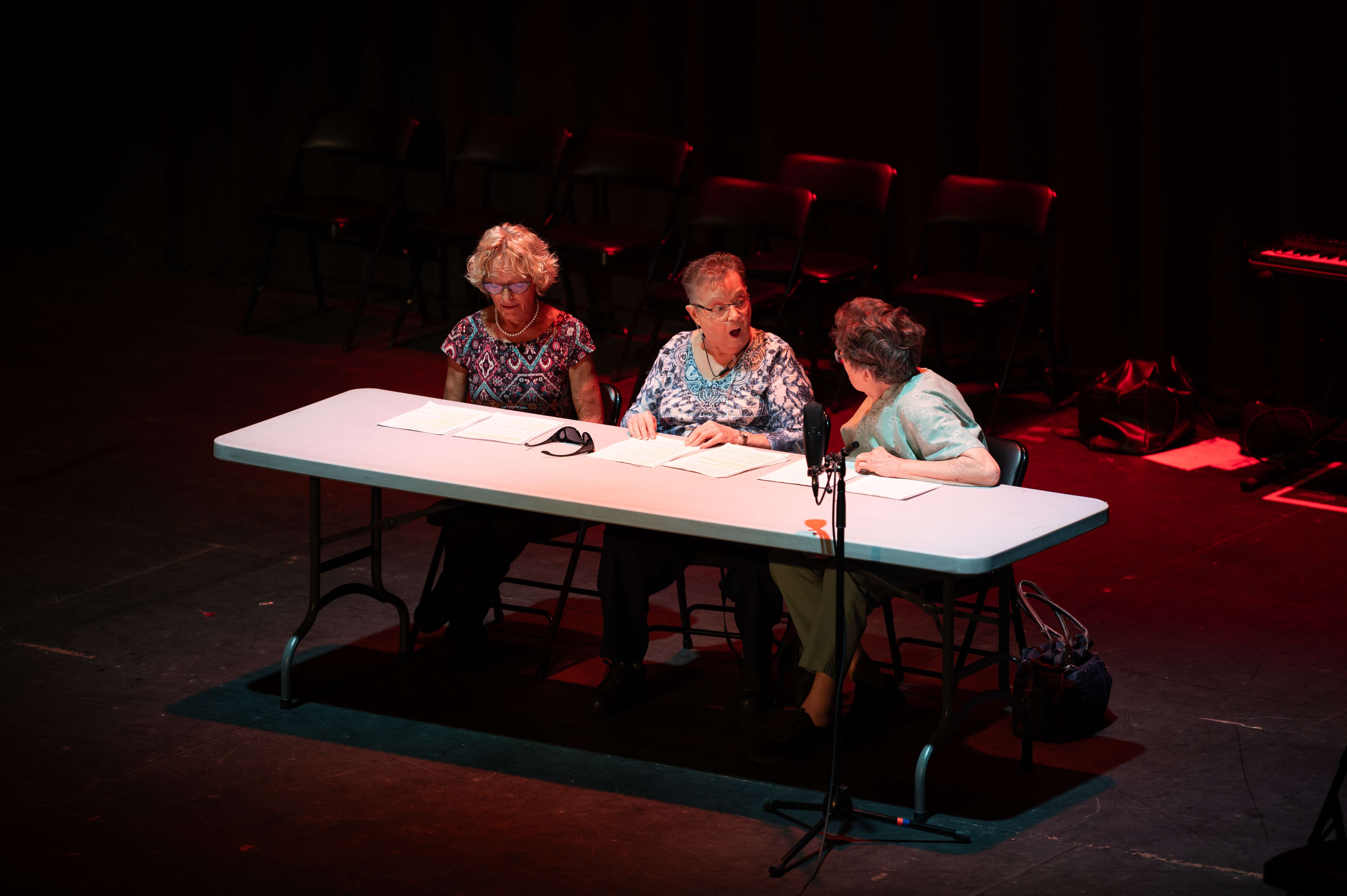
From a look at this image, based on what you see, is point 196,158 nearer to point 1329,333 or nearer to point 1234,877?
point 1329,333

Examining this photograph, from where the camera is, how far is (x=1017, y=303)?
6.60 meters

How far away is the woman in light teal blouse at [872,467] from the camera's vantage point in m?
3.78

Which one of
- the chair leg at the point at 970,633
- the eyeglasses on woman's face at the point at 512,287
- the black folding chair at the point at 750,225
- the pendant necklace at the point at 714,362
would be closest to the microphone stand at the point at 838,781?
the chair leg at the point at 970,633

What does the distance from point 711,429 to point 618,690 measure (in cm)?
70

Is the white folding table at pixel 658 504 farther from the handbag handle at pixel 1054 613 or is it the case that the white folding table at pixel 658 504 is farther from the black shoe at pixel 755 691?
the black shoe at pixel 755 691

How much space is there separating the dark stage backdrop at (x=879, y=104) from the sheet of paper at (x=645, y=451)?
3186 millimetres

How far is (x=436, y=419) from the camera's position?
4.46 meters

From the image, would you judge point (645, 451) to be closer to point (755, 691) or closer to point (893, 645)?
point (755, 691)

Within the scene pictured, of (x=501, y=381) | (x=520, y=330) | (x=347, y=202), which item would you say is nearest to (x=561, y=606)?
(x=501, y=381)

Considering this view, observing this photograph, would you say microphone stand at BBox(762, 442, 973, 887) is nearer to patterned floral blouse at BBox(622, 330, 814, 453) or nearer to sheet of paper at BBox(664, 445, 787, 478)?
sheet of paper at BBox(664, 445, 787, 478)

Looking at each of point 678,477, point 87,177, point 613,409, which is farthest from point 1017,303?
point 87,177

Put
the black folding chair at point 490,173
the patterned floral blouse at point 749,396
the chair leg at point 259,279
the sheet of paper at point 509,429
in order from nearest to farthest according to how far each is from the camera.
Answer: the sheet of paper at point 509,429, the patterned floral blouse at point 749,396, the black folding chair at point 490,173, the chair leg at point 259,279

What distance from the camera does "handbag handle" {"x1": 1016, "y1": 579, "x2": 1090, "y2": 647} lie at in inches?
157

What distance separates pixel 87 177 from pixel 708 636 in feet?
21.8
